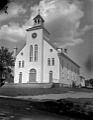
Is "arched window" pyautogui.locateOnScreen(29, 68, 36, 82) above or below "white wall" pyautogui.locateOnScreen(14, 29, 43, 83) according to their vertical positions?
below

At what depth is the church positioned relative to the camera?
3656 centimetres

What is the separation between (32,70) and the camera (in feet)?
125

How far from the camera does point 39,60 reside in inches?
1476

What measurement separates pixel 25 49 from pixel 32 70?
5.32 m

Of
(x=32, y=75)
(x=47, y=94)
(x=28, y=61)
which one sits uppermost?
(x=28, y=61)

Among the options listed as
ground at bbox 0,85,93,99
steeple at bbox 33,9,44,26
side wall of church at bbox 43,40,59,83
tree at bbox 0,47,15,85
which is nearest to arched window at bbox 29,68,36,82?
side wall of church at bbox 43,40,59,83

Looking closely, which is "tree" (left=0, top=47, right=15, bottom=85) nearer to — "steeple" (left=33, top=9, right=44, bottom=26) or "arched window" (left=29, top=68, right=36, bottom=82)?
"arched window" (left=29, top=68, right=36, bottom=82)

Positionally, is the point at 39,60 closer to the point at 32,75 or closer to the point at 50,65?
the point at 50,65

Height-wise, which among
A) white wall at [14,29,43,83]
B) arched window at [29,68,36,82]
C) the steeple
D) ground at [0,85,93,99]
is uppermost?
the steeple

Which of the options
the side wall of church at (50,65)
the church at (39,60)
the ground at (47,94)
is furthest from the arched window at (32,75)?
the ground at (47,94)

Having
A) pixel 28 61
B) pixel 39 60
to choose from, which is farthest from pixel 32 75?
pixel 39 60

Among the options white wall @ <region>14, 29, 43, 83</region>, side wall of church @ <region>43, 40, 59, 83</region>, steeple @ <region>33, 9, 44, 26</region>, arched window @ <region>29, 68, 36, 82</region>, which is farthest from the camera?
steeple @ <region>33, 9, 44, 26</region>

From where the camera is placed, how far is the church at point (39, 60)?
36562mm

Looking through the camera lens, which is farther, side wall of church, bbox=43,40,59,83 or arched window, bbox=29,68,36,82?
arched window, bbox=29,68,36,82
